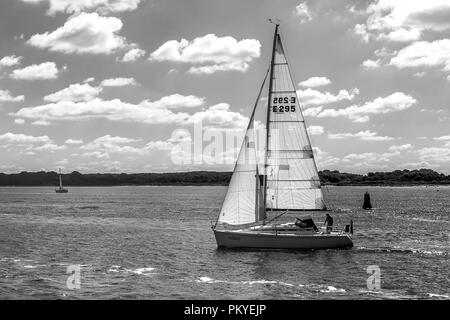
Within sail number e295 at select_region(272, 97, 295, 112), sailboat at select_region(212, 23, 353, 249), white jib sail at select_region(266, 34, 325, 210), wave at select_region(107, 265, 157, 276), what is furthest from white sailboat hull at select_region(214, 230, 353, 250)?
sail number e295 at select_region(272, 97, 295, 112)

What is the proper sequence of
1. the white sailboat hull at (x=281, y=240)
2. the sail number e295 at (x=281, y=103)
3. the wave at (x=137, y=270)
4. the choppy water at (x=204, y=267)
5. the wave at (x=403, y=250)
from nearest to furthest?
the choppy water at (x=204, y=267) < the wave at (x=137, y=270) < the white sailboat hull at (x=281, y=240) < the sail number e295 at (x=281, y=103) < the wave at (x=403, y=250)

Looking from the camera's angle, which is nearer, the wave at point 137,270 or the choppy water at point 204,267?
the choppy water at point 204,267

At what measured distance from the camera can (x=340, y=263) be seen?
42250 millimetres

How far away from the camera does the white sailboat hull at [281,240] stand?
1822 inches

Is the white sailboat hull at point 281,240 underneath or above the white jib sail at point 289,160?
underneath

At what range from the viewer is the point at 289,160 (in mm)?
48281

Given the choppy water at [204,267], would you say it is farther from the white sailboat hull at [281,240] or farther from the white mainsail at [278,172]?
the white mainsail at [278,172]

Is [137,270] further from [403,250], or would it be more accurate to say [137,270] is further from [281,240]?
[403,250]

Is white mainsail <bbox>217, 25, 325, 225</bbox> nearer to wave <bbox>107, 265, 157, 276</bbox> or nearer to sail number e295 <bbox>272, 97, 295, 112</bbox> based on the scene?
sail number e295 <bbox>272, 97, 295, 112</bbox>

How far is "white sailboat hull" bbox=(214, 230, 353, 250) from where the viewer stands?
46.3 meters

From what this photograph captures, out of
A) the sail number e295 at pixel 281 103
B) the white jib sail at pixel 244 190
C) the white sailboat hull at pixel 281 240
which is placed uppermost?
the sail number e295 at pixel 281 103

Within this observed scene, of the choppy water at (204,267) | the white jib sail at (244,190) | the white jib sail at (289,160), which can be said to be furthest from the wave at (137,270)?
the white jib sail at (289,160)

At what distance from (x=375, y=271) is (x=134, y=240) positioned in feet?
92.1

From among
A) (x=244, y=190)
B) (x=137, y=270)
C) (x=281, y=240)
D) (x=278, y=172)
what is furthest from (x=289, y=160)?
(x=137, y=270)
